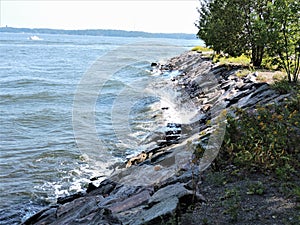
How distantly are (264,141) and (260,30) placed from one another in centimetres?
746

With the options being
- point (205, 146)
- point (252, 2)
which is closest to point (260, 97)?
point (205, 146)

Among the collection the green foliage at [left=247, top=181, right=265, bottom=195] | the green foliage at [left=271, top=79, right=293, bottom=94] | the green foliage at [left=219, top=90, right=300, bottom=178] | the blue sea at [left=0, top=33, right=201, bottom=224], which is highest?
the green foliage at [left=271, top=79, right=293, bottom=94]

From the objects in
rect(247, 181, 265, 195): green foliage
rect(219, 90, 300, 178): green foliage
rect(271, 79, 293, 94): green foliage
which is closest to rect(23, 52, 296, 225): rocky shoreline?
rect(271, 79, 293, 94): green foliage

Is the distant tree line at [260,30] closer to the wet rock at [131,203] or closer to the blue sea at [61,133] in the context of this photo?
the blue sea at [61,133]

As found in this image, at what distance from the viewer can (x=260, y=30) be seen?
13461 millimetres

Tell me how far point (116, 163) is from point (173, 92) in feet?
39.9

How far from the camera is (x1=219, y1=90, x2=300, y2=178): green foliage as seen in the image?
6371mm

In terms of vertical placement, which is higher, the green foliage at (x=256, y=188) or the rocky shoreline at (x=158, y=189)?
the green foliage at (x=256, y=188)

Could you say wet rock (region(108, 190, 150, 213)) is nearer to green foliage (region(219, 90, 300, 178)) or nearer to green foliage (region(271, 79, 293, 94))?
green foliage (region(219, 90, 300, 178))

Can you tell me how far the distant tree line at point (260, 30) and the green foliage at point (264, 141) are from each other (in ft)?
15.2

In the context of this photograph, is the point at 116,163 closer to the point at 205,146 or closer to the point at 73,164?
the point at 73,164

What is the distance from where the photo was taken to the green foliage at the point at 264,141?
6.37 metres

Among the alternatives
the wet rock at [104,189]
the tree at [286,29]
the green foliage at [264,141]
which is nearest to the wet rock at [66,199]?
the wet rock at [104,189]

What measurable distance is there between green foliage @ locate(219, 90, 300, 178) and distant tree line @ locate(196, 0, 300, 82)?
182 inches
